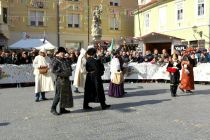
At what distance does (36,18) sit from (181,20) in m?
18.5

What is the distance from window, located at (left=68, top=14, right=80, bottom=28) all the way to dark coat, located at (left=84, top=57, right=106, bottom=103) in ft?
118

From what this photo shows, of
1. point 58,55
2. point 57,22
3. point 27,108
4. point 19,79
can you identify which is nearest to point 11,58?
point 19,79

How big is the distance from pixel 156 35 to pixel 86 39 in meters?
15.9

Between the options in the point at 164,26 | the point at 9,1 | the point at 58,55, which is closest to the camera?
the point at 58,55

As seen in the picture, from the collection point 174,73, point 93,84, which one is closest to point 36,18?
point 174,73

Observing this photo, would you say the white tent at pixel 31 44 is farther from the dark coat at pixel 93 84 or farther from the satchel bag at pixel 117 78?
the dark coat at pixel 93 84

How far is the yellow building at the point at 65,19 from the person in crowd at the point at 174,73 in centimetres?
2968

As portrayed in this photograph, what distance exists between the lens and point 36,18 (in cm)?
4447

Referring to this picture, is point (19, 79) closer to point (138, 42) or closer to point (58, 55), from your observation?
point (58, 55)

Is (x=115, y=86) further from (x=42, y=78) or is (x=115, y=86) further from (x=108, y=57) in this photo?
(x=108, y=57)

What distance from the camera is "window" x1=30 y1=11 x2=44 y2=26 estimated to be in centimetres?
4422

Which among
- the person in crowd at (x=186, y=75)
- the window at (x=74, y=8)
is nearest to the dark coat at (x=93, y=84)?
the person in crowd at (x=186, y=75)

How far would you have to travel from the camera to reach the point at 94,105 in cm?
1193

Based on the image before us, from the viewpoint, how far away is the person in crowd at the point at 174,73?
13.9m
